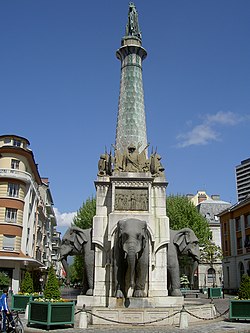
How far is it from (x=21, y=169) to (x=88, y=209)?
9933 mm

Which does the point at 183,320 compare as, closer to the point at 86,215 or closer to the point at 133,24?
the point at 86,215

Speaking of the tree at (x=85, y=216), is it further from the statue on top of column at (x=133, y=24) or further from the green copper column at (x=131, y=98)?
the statue on top of column at (x=133, y=24)

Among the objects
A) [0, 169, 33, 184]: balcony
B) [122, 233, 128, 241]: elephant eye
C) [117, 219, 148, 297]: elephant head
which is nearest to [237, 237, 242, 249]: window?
[0, 169, 33, 184]: balcony

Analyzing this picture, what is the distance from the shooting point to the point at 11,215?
47719mm

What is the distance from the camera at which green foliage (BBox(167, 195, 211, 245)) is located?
4825cm

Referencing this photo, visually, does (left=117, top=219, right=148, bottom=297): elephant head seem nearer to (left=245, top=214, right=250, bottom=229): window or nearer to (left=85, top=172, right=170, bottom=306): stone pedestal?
(left=85, top=172, right=170, bottom=306): stone pedestal

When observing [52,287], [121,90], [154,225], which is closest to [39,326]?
[52,287]

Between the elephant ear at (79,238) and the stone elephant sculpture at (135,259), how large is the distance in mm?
2510

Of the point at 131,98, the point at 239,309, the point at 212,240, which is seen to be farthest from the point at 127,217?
the point at 212,240

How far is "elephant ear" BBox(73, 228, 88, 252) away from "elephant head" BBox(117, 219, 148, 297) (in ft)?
9.51

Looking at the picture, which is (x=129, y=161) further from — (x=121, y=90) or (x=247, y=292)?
(x=121, y=90)

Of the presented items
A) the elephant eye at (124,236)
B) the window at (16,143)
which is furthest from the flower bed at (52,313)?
the window at (16,143)

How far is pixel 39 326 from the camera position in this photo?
15.4 metres

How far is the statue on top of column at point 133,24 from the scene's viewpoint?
4891 centimetres
